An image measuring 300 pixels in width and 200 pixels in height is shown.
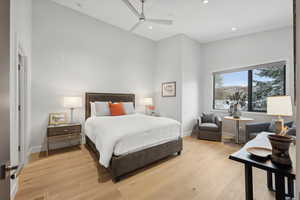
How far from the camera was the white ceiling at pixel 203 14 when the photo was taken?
10.3 feet

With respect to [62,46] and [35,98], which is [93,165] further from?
[62,46]

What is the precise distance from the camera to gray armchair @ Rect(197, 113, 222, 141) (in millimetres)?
4098

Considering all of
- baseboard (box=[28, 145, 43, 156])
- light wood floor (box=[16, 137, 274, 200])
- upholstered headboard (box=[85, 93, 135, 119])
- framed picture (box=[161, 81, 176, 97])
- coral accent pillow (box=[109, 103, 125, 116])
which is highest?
framed picture (box=[161, 81, 176, 97])

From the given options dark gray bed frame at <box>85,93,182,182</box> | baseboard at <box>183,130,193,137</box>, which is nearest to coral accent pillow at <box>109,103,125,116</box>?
dark gray bed frame at <box>85,93,182,182</box>

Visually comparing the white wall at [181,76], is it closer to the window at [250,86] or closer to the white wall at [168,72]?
the white wall at [168,72]

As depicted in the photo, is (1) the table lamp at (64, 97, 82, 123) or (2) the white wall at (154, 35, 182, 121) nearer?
(1) the table lamp at (64, 97, 82, 123)

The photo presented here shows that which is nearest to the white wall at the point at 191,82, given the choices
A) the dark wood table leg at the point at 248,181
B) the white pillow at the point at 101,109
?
the white pillow at the point at 101,109

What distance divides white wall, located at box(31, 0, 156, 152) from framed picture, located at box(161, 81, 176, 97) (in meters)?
1.11

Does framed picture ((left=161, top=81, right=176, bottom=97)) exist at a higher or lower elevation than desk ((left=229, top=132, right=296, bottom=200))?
higher

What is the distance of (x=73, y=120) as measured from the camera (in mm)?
3576

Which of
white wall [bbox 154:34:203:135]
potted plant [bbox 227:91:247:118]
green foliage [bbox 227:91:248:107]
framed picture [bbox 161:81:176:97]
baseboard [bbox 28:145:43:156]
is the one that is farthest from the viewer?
framed picture [bbox 161:81:176:97]

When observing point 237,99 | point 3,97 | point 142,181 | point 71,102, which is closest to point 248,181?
point 142,181

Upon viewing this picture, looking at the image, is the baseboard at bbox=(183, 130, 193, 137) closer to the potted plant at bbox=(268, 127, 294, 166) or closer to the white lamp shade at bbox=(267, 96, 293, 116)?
the white lamp shade at bbox=(267, 96, 293, 116)

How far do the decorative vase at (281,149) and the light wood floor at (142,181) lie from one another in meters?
0.99
